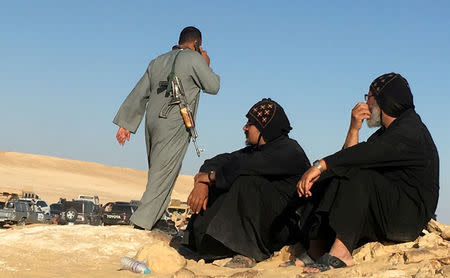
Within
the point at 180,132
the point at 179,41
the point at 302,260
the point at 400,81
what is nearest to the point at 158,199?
the point at 180,132

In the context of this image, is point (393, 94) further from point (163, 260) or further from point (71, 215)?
point (71, 215)

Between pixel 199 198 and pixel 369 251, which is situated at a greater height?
pixel 199 198

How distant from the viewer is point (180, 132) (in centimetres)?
631

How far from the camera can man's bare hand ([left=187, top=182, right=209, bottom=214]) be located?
504 centimetres

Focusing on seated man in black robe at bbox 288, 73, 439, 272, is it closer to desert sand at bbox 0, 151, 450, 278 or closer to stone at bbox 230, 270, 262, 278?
desert sand at bbox 0, 151, 450, 278

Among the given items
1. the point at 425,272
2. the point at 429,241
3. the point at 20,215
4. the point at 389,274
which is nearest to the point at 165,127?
the point at 429,241

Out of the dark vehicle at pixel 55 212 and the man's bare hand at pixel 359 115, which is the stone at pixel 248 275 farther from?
the dark vehicle at pixel 55 212

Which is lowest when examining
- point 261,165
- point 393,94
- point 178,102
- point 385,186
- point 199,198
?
point 199,198

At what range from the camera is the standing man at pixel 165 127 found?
625 cm

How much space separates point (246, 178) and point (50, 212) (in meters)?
29.2

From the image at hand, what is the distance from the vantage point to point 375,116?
464cm

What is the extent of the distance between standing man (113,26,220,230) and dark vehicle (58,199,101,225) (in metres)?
20.9

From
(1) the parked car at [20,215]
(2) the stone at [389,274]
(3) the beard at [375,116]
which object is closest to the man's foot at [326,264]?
(2) the stone at [389,274]

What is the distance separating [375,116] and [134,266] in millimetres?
1945
